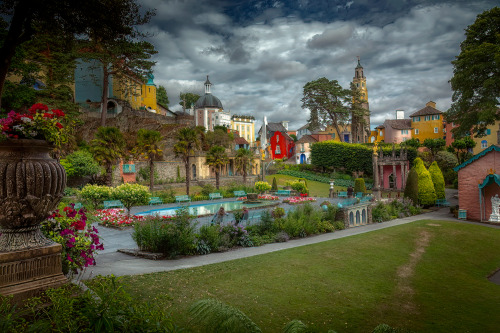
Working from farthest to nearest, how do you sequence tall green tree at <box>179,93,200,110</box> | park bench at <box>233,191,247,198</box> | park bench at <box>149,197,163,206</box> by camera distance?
tall green tree at <box>179,93,200,110</box> < park bench at <box>233,191,247,198</box> < park bench at <box>149,197,163,206</box>

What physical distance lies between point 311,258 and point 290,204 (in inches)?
659

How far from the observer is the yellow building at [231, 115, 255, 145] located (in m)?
91.2

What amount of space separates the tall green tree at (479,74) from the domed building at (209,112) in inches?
2317

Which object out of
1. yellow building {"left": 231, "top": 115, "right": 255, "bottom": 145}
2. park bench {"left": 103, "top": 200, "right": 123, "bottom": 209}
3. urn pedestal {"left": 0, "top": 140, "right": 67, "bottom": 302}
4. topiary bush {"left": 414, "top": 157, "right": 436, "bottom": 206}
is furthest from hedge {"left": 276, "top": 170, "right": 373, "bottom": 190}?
urn pedestal {"left": 0, "top": 140, "right": 67, "bottom": 302}

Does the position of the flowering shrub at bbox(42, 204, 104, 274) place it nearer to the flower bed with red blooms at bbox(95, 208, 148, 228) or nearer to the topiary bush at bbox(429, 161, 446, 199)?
the flower bed with red blooms at bbox(95, 208, 148, 228)

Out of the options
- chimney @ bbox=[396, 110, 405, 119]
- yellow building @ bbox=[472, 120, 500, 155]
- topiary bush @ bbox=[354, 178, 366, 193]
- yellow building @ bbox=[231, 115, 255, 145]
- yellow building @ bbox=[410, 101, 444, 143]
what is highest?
yellow building @ bbox=[231, 115, 255, 145]

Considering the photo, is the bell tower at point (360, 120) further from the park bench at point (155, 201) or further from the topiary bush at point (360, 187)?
the park bench at point (155, 201)

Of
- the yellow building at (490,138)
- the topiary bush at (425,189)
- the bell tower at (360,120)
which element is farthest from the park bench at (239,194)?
the yellow building at (490,138)

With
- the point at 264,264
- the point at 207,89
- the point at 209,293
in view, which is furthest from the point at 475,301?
the point at 207,89

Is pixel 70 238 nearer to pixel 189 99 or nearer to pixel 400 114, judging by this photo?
pixel 400 114

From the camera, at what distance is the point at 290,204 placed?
1067 inches

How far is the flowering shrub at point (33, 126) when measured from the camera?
4430 mm

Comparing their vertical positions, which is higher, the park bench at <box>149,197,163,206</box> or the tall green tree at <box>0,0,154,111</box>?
the tall green tree at <box>0,0,154,111</box>

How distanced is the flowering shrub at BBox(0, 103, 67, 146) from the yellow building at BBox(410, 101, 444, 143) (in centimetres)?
6429
